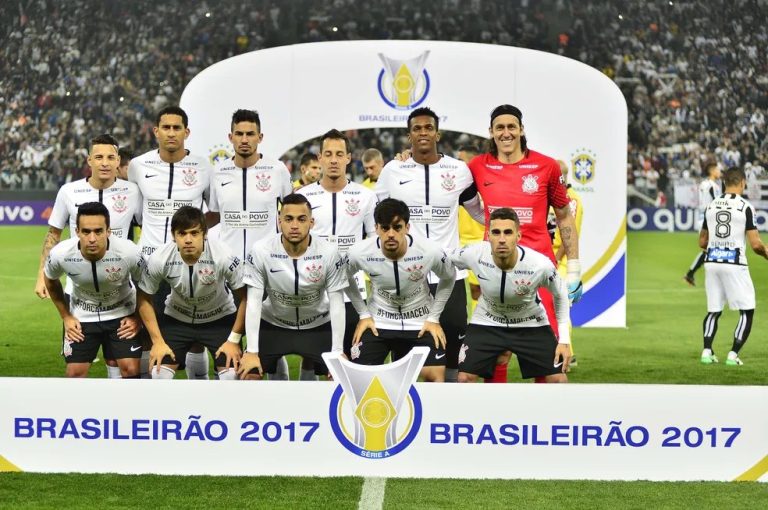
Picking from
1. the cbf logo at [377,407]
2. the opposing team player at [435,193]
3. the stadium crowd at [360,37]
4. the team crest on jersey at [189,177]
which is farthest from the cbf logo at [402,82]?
the stadium crowd at [360,37]

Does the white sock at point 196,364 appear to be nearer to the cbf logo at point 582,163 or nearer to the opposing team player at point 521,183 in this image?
the opposing team player at point 521,183

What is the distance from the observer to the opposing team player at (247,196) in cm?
807

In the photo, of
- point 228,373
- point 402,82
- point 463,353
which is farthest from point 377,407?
point 402,82

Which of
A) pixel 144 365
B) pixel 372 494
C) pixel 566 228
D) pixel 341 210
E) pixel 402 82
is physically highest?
pixel 402 82

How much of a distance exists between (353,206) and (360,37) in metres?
24.6

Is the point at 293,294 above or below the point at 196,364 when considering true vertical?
above

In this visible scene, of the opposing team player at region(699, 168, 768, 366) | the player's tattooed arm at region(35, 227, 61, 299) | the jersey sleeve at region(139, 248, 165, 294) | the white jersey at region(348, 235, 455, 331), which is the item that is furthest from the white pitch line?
the opposing team player at region(699, 168, 768, 366)

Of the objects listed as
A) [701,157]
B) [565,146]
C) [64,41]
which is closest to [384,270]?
[565,146]

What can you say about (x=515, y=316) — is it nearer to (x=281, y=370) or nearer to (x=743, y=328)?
(x=281, y=370)

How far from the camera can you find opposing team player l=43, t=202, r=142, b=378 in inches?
283

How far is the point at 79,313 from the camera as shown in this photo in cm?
774

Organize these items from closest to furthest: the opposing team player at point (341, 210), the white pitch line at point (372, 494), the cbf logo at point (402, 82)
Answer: the white pitch line at point (372, 494)
the opposing team player at point (341, 210)
the cbf logo at point (402, 82)

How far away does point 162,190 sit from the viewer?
26.2ft

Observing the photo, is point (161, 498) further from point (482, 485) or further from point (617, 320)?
point (617, 320)
